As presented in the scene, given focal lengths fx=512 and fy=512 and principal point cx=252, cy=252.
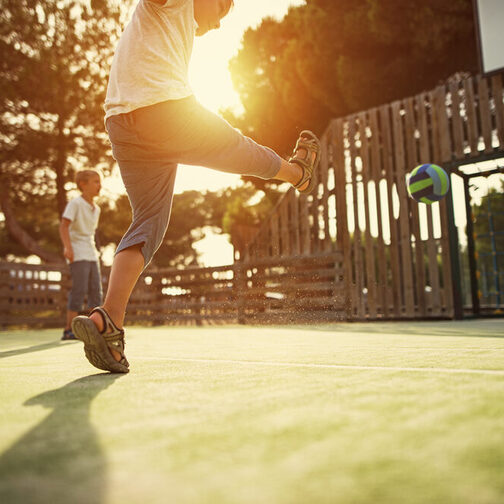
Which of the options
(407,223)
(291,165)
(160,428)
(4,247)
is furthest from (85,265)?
(4,247)

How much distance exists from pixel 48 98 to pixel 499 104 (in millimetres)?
10893

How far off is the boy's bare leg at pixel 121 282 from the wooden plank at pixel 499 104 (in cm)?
747

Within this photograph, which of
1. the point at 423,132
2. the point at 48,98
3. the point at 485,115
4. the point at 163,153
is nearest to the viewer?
the point at 163,153

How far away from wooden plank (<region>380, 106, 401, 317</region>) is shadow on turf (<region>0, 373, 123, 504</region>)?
8.17 m

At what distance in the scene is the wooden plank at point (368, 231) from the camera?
29.9 ft

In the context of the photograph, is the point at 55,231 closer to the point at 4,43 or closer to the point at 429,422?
the point at 4,43

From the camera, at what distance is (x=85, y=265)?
4996 mm

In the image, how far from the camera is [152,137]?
6.79 ft

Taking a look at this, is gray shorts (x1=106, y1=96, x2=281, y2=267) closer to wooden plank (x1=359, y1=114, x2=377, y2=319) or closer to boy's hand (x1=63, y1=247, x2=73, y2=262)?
boy's hand (x1=63, y1=247, x2=73, y2=262)

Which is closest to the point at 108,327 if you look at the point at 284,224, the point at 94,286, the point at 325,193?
the point at 94,286

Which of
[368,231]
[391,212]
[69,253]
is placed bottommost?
[69,253]

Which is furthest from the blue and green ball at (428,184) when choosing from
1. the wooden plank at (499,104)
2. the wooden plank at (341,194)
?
the wooden plank at (341,194)

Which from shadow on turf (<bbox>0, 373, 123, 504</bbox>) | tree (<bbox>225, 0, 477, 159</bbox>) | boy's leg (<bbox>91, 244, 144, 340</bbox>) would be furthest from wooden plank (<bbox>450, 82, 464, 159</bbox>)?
shadow on turf (<bbox>0, 373, 123, 504</bbox>)

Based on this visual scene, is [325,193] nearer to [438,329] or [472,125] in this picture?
[472,125]
